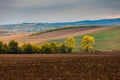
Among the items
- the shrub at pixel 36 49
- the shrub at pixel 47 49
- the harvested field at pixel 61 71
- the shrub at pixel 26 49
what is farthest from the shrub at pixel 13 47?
the harvested field at pixel 61 71

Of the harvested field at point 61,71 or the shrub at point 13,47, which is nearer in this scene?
the harvested field at point 61,71

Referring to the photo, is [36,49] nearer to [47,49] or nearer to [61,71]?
[47,49]

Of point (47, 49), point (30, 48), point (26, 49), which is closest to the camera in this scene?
point (26, 49)

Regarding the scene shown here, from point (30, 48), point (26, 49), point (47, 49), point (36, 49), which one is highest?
point (30, 48)

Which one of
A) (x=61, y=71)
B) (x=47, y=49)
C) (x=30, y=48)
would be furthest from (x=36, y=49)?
(x=61, y=71)

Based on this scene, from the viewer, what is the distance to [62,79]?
45.5 meters

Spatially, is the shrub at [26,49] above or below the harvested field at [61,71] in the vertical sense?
below

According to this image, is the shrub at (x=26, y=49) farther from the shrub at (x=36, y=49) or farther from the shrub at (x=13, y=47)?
the shrub at (x=13, y=47)

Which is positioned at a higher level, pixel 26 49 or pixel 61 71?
pixel 61 71

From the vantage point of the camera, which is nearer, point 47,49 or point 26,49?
point 26,49

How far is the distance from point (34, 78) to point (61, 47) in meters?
114

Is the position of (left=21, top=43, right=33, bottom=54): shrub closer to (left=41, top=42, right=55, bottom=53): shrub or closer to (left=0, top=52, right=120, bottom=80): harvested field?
(left=41, top=42, right=55, bottom=53): shrub

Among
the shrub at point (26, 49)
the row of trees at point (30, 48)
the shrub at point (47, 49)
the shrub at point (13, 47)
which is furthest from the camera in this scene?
the shrub at point (47, 49)

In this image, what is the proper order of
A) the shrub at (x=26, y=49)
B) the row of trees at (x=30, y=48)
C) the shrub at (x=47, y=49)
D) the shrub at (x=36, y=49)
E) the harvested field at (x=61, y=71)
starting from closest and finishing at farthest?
the harvested field at (x=61, y=71), the row of trees at (x=30, y=48), the shrub at (x=26, y=49), the shrub at (x=36, y=49), the shrub at (x=47, y=49)
